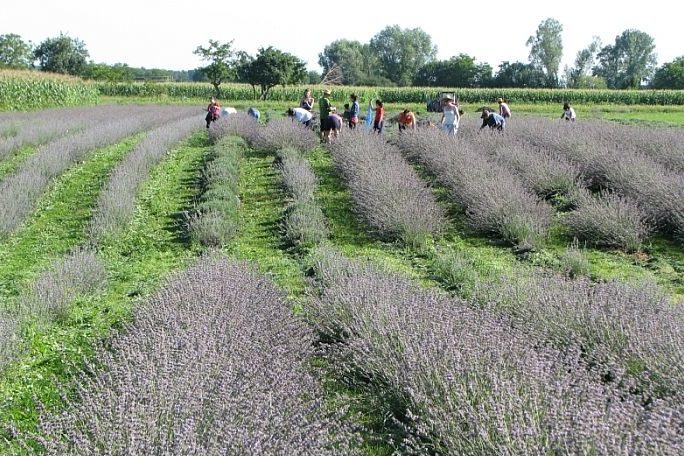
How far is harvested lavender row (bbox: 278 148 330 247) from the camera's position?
25.1 feet

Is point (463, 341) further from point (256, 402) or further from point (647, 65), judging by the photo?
point (647, 65)

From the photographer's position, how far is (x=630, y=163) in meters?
9.72

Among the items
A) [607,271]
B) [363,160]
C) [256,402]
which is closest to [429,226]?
[607,271]

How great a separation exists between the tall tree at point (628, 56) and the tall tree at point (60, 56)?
69.2 meters

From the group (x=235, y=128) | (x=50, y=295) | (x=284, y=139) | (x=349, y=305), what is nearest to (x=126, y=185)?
(x=50, y=295)

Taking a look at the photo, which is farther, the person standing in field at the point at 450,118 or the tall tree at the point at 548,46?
the tall tree at the point at 548,46

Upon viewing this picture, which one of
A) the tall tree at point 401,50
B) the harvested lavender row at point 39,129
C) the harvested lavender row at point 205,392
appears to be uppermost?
the tall tree at point 401,50

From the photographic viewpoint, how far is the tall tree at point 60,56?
63.3 meters

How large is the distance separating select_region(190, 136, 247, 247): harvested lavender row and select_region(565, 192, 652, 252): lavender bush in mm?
3984

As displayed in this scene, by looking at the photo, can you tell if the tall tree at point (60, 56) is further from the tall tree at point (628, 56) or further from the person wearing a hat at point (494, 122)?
the tall tree at point (628, 56)

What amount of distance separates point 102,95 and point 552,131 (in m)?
33.0

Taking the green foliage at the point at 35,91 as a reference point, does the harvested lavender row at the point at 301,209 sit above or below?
below

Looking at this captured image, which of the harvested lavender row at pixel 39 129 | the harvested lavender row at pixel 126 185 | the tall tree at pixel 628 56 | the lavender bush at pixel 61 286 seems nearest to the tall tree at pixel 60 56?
the harvested lavender row at pixel 39 129

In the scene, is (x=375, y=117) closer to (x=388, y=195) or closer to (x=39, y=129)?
(x=388, y=195)
